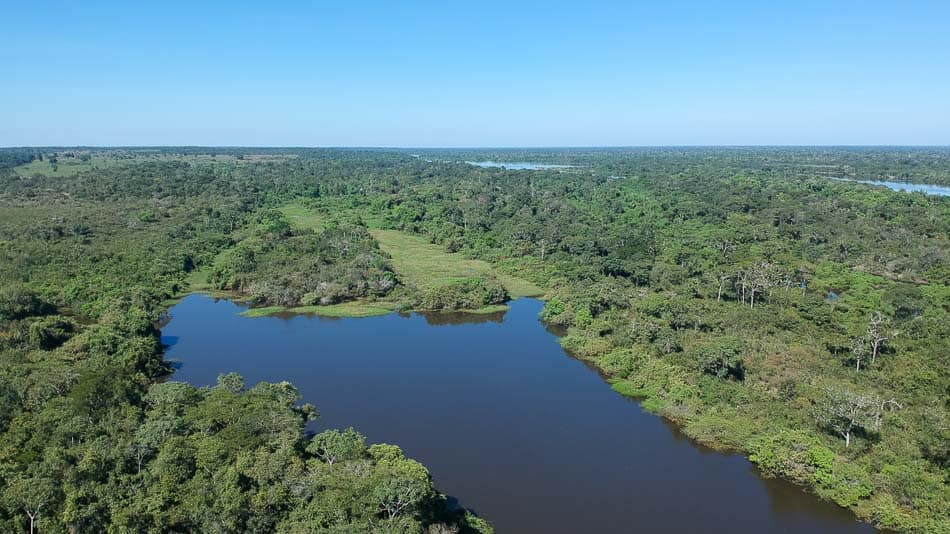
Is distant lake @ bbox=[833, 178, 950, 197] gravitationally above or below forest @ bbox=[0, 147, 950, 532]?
above

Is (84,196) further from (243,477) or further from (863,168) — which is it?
(863,168)

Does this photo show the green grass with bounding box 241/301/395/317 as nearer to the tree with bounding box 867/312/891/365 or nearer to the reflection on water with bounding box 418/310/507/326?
the reflection on water with bounding box 418/310/507/326

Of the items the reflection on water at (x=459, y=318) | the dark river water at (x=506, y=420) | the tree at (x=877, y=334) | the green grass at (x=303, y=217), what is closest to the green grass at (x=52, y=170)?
the green grass at (x=303, y=217)

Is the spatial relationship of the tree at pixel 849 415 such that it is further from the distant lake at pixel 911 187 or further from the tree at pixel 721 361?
the distant lake at pixel 911 187

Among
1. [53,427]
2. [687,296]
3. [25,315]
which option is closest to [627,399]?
[687,296]

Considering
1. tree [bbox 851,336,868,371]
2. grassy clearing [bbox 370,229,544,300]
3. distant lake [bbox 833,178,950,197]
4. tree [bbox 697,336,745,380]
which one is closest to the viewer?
tree [bbox 697,336,745,380]

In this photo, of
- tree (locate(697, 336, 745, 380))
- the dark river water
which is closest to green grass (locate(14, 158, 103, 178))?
the dark river water
